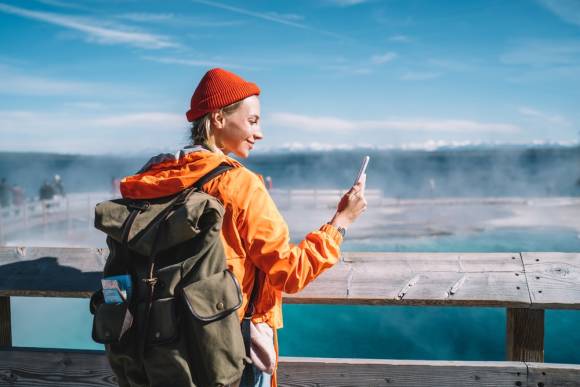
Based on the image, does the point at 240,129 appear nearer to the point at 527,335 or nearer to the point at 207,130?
the point at 207,130

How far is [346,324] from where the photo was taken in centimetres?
992

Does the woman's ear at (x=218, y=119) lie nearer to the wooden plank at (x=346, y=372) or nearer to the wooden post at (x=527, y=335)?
the wooden plank at (x=346, y=372)

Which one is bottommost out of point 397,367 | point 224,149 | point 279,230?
point 397,367

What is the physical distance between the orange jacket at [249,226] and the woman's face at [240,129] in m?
0.13

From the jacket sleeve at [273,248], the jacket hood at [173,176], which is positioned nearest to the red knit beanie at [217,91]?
the jacket hood at [173,176]

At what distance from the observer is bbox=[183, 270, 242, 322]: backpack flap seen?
151 cm

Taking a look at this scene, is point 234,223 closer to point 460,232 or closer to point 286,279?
point 286,279

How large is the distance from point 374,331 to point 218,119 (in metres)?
8.50

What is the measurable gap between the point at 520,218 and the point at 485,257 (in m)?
19.7

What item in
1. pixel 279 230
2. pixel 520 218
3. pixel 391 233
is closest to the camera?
pixel 279 230

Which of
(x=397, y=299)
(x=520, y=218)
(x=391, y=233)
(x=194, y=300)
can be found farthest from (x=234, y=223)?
(x=520, y=218)

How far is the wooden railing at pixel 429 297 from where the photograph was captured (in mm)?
2182

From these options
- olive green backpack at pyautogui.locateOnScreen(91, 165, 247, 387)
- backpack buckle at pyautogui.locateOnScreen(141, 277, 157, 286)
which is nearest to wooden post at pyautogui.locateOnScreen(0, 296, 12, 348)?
olive green backpack at pyautogui.locateOnScreen(91, 165, 247, 387)

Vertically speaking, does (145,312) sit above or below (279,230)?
below
